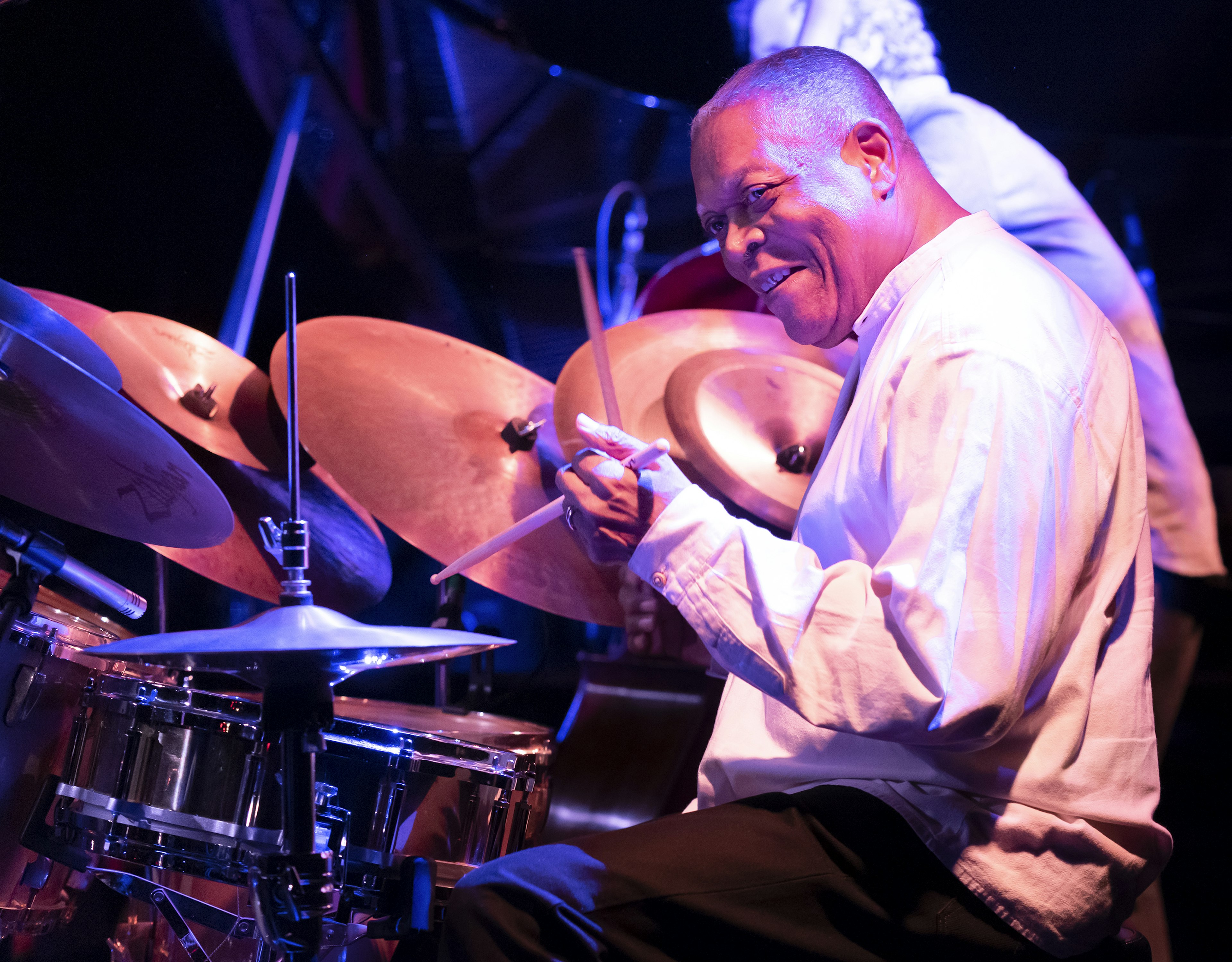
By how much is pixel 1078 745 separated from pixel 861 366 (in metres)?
0.53

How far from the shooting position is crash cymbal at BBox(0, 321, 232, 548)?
Result: 121cm

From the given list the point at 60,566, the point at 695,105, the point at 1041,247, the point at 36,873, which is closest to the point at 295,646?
the point at 60,566

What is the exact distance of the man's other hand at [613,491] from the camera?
984 millimetres

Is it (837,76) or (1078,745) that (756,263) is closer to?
(837,76)

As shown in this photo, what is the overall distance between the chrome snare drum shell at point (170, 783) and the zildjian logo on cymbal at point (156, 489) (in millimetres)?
245

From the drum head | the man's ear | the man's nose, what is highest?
the man's ear

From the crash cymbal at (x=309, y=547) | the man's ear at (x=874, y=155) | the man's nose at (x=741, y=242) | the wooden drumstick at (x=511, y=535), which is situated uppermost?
the man's ear at (x=874, y=155)

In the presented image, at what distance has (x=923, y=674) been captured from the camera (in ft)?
2.60

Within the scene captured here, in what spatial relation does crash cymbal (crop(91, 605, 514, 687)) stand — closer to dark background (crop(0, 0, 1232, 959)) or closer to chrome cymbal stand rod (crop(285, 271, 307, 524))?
chrome cymbal stand rod (crop(285, 271, 307, 524))

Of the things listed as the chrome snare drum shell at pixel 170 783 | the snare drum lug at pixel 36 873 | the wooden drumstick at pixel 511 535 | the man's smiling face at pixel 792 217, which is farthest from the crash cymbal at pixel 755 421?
the snare drum lug at pixel 36 873

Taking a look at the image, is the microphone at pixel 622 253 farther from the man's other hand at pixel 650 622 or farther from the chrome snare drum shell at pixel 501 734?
the chrome snare drum shell at pixel 501 734

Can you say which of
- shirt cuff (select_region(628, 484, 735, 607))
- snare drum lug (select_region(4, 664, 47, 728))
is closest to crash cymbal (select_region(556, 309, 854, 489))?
shirt cuff (select_region(628, 484, 735, 607))

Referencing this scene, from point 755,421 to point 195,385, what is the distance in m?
1.05

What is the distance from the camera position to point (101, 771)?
136 centimetres
